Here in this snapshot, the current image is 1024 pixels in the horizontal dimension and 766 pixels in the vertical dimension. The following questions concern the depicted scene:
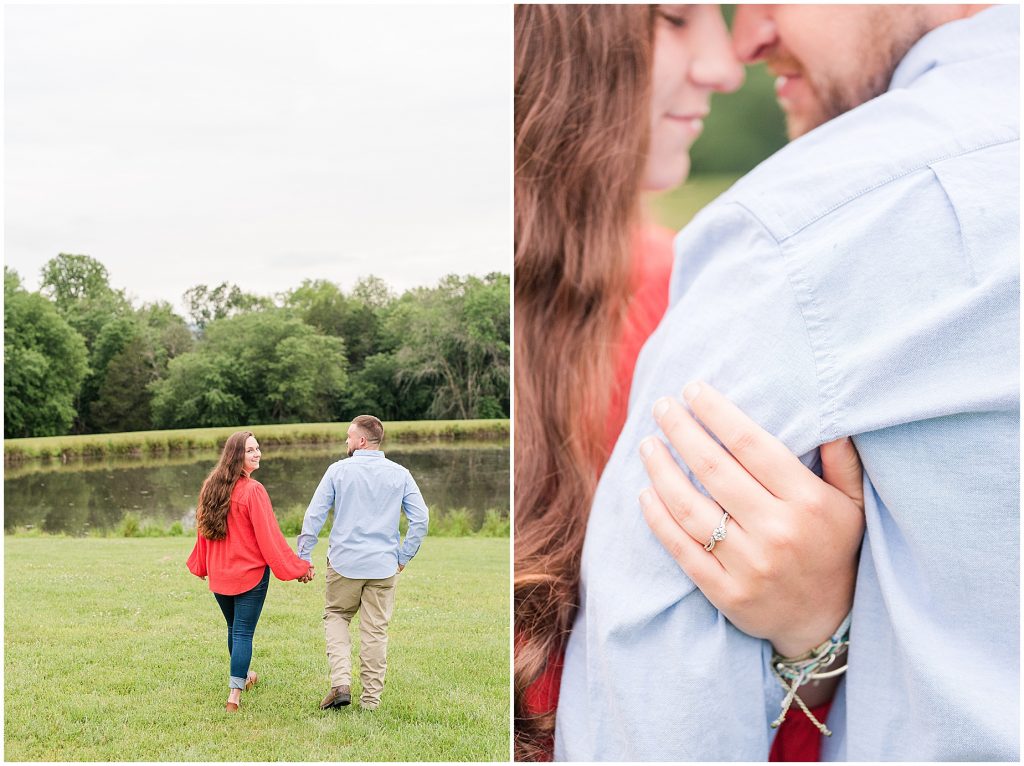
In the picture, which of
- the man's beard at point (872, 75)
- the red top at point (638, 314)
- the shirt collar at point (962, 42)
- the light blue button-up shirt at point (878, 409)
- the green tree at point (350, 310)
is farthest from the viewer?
the green tree at point (350, 310)

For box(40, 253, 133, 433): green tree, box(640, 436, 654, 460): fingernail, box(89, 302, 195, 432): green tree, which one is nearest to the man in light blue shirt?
box(89, 302, 195, 432): green tree

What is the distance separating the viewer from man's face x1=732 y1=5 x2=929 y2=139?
1.75 meters

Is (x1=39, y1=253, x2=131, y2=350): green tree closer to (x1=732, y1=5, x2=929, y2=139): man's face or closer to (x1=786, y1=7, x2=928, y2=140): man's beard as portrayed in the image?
(x1=732, y1=5, x2=929, y2=139): man's face

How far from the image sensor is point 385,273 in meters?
2.07

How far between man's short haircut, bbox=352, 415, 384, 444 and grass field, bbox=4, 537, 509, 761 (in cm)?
32

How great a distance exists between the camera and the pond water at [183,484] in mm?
1948

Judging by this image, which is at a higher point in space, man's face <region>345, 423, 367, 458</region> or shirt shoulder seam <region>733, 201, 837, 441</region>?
shirt shoulder seam <region>733, 201, 837, 441</region>

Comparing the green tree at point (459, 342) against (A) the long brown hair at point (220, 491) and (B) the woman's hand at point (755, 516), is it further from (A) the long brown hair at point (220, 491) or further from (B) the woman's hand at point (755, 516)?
(B) the woman's hand at point (755, 516)

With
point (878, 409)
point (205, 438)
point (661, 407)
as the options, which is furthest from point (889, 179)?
point (205, 438)

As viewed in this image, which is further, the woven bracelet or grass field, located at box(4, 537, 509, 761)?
grass field, located at box(4, 537, 509, 761)

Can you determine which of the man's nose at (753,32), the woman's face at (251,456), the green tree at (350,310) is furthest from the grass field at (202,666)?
the man's nose at (753,32)

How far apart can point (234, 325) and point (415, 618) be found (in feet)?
3.10

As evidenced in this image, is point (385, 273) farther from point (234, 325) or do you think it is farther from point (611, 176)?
point (611, 176)

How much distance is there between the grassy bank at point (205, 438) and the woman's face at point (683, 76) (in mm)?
824
